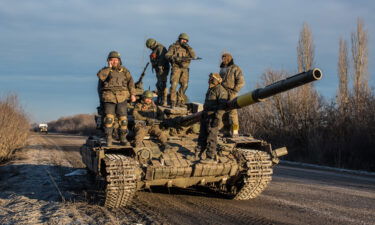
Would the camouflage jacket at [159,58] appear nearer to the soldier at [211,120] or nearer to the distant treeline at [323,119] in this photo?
the soldier at [211,120]

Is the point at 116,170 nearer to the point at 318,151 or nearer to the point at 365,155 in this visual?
the point at 365,155

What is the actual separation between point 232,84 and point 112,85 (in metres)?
2.87

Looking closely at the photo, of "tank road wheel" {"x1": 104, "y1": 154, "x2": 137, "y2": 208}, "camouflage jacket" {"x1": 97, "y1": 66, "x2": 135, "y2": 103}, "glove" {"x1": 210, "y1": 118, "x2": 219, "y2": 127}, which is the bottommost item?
"tank road wheel" {"x1": 104, "y1": 154, "x2": 137, "y2": 208}

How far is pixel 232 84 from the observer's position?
33.8 ft

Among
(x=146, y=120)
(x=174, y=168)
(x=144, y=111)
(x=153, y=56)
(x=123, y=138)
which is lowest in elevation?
(x=174, y=168)

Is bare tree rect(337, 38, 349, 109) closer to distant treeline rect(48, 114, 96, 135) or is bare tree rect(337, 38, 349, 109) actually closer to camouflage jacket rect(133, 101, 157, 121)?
camouflage jacket rect(133, 101, 157, 121)

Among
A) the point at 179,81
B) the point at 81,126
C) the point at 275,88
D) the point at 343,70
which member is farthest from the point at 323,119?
the point at 81,126

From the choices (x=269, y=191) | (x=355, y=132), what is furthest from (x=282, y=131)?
(x=269, y=191)

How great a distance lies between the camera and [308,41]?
27812 millimetres

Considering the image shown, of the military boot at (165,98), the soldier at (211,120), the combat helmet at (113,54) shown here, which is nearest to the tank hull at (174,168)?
the soldier at (211,120)

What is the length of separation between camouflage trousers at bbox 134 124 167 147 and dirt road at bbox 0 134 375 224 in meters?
1.32

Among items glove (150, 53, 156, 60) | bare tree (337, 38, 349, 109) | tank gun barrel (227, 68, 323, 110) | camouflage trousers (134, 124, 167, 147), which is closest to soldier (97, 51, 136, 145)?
camouflage trousers (134, 124, 167, 147)

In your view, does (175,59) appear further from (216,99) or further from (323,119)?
(323,119)

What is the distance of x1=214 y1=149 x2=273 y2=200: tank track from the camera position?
29.7 ft
